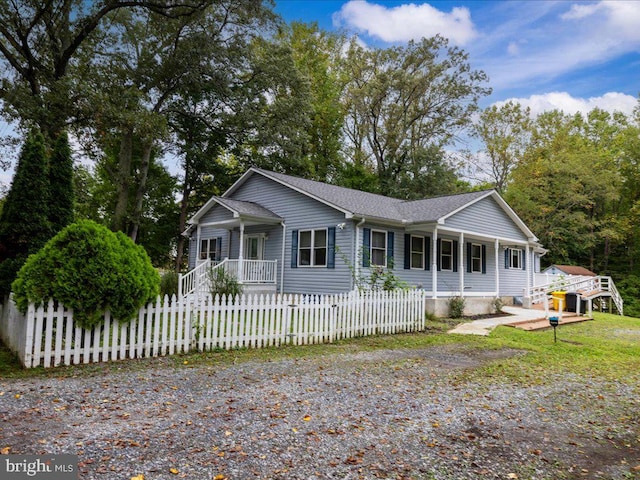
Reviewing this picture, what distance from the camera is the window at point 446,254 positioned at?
687 inches

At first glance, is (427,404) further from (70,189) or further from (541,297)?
(541,297)

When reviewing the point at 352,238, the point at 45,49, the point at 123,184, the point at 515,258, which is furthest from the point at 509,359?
the point at 45,49

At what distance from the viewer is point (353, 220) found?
14.6m

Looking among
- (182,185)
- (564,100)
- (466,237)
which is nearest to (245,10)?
(182,185)

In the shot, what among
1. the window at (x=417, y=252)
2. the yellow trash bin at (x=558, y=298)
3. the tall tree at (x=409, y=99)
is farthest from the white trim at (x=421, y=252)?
the tall tree at (x=409, y=99)

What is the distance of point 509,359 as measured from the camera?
27.2 ft

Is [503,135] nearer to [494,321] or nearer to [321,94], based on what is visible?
[321,94]

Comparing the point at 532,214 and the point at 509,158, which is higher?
the point at 509,158

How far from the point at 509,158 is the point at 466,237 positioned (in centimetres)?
2468

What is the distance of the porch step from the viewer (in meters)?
13.4

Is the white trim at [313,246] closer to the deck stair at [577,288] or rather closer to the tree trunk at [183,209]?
the deck stair at [577,288]

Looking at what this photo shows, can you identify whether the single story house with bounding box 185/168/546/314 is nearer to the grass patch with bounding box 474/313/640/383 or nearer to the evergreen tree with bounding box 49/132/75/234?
the grass patch with bounding box 474/313/640/383

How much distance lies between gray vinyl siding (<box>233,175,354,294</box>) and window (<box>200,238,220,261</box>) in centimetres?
304

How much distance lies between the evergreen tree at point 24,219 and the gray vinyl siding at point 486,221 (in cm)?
1283
